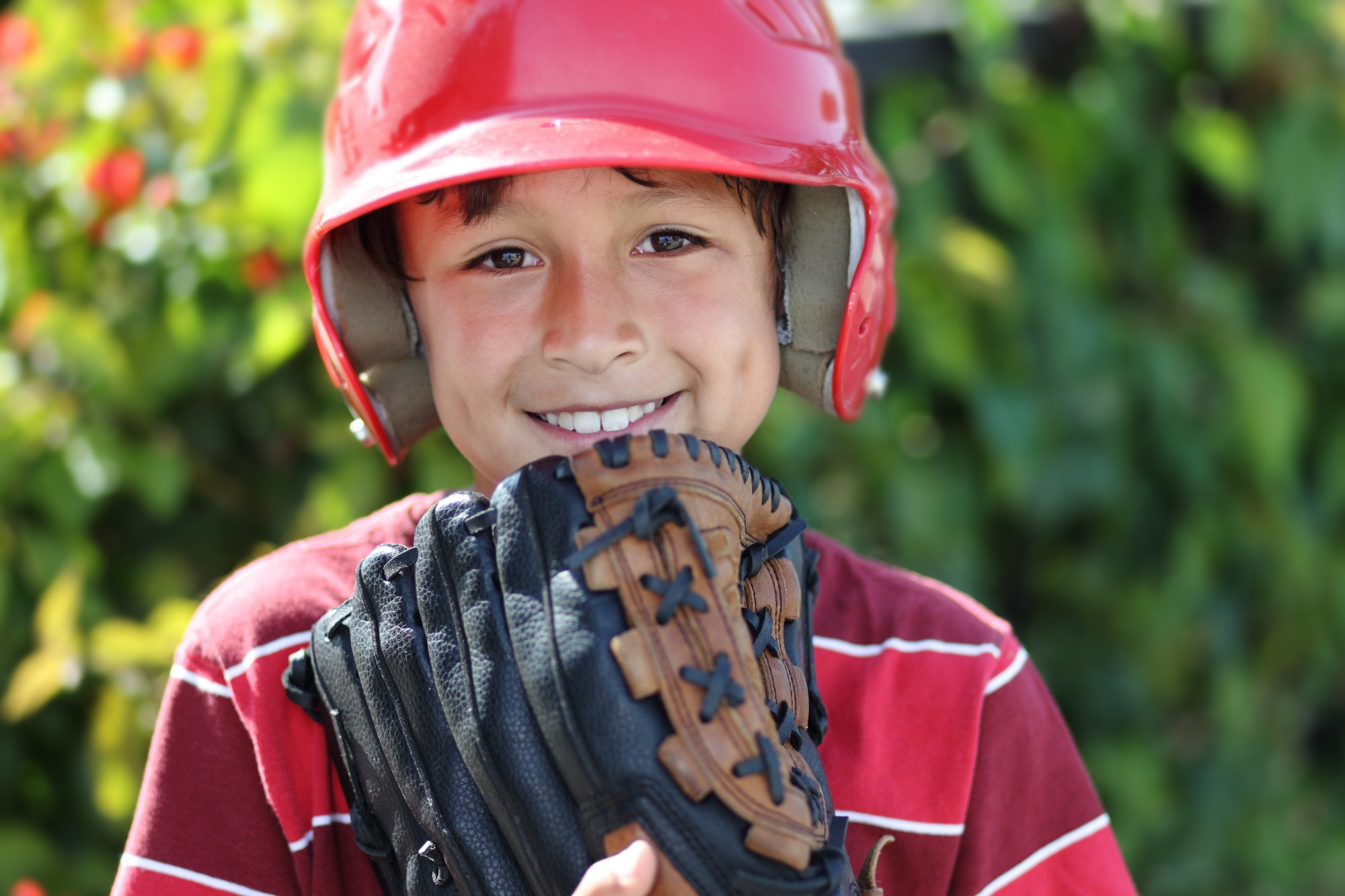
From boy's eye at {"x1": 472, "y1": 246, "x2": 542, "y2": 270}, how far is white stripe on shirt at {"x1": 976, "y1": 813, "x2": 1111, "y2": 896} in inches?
28.5

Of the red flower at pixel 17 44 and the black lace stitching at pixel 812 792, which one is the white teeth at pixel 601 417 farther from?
the red flower at pixel 17 44

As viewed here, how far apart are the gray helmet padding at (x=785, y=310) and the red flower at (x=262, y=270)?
790 millimetres

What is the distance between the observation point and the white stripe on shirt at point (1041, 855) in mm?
1246

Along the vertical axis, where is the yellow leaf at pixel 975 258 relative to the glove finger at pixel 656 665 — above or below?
below

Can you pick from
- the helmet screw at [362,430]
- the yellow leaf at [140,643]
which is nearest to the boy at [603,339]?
the helmet screw at [362,430]

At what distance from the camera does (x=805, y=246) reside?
4.57 feet

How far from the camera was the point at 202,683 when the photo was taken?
126 cm

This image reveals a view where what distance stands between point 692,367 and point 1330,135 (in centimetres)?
202

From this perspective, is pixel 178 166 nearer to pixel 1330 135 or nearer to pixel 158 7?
pixel 158 7

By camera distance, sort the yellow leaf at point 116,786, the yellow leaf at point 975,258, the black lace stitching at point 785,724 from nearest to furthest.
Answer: the black lace stitching at point 785,724
the yellow leaf at point 116,786
the yellow leaf at point 975,258

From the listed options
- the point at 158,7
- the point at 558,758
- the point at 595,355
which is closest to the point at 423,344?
the point at 595,355

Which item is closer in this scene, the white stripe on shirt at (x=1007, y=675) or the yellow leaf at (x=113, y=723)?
the white stripe on shirt at (x=1007, y=675)

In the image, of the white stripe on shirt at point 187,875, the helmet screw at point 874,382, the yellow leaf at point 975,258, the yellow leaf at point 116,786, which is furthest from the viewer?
the yellow leaf at point 975,258

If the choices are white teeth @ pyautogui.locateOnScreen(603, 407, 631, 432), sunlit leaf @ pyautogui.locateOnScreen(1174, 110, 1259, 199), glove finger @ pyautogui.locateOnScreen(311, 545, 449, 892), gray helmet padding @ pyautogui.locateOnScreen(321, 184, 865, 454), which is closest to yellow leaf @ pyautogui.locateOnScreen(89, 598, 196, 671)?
gray helmet padding @ pyautogui.locateOnScreen(321, 184, 865, 454)
